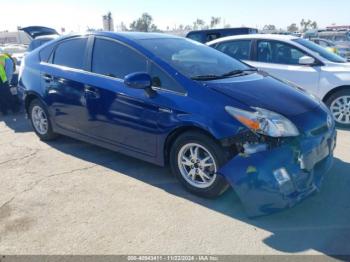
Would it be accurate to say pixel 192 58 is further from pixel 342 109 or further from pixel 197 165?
pixel 342 109

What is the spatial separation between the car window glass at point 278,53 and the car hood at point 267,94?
2.76 meters

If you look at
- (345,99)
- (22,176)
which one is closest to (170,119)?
(22,176)

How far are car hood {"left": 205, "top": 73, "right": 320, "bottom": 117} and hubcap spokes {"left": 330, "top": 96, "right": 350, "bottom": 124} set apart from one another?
250 cm

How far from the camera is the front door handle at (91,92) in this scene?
436cm

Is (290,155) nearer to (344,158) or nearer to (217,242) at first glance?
Result: (217,242)

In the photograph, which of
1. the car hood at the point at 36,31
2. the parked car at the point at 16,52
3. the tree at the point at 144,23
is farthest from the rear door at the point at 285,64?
the tree at the point at 144,23

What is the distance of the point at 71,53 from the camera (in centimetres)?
495

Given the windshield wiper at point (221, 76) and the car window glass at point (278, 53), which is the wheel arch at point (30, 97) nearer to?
the windshield wiper at point (221, 76)

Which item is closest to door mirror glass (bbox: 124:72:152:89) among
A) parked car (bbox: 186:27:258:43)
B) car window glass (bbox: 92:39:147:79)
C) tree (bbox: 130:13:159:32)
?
car window glass (bbox: 92:39:147:79)

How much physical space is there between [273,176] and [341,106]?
3803 millimetres

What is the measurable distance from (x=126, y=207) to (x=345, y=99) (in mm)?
4421

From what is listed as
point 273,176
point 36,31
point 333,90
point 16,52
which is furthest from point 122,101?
point 16,52

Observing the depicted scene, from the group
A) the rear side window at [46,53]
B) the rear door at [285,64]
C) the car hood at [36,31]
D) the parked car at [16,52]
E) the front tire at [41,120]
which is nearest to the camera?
the rear side window at [46,53]

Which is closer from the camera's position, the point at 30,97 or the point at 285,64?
the point at 30,97
